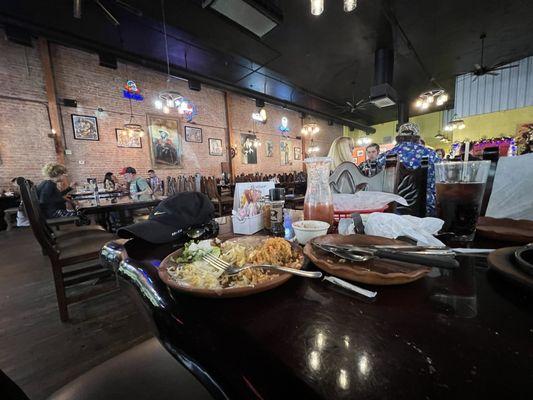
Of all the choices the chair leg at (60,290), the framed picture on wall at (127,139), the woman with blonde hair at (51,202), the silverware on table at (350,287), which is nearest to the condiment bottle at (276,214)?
the silverware on table at (350,287)

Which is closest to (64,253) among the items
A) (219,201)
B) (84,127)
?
(219,201)

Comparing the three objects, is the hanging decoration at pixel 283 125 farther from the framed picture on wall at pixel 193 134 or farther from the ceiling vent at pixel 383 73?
the ceiling vent at pixel 383 73

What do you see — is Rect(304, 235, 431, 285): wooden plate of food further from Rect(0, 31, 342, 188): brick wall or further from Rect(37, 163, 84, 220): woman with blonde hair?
Rect(0, 31, 342, 188): brick wall

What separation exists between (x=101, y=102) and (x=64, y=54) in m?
1.17

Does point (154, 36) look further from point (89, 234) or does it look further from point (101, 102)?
point (89, 234)

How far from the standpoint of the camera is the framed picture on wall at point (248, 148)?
8836mm

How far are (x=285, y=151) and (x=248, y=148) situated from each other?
2253 mm

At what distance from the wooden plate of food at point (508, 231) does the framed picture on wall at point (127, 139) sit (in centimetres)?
727

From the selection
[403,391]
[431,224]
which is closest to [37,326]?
[403,391]

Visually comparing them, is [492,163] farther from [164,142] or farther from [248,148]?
[248,148]

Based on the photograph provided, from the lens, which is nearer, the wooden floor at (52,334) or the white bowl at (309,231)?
the white bowl at (309,231)

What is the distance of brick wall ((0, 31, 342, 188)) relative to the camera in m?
4.82

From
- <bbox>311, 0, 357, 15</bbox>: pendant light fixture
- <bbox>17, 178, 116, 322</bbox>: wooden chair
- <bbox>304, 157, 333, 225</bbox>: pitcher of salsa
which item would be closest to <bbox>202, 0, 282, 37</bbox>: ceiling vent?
<bbox>311, 0, 357, 15</bbox>: pendant light fixture

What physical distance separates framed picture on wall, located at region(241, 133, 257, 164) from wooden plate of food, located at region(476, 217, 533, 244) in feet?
27.5
